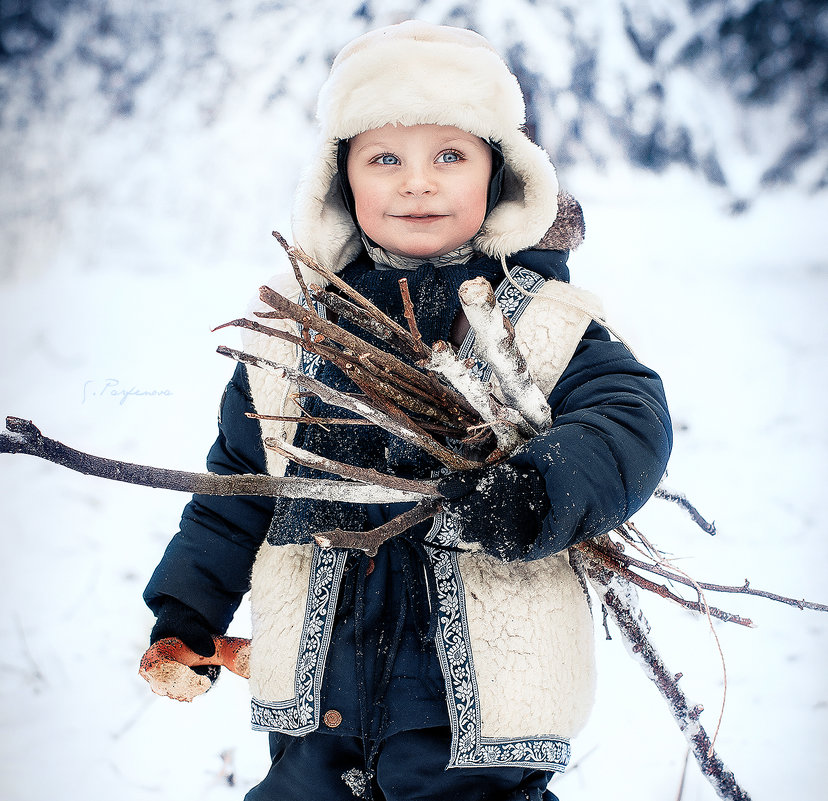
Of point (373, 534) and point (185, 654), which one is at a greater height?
point (373, 534)

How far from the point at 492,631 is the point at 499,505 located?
0.78 feet

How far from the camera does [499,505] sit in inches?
27.4

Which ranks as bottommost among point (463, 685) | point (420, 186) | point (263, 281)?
point (463, 685)

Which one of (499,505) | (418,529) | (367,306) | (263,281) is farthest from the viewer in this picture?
(263,281)

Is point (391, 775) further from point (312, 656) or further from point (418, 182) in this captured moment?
point (418, 182)

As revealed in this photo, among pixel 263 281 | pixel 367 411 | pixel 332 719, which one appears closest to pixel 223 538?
pixel 332 719

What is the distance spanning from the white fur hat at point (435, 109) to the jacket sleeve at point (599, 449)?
0.75 ft

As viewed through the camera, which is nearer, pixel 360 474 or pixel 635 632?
Answer: pixel 360 474

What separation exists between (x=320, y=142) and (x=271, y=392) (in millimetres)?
344

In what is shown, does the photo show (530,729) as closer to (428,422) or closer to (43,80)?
(428,422)

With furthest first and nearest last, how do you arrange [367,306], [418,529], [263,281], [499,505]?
[263,281] → [418,529] → [367,306] → [499,505]

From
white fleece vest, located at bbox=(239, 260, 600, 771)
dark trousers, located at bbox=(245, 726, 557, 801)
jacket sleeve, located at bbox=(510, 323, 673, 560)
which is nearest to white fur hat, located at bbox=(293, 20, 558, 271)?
white fleece vest, located at bbox=(239, 260, 600, 771)

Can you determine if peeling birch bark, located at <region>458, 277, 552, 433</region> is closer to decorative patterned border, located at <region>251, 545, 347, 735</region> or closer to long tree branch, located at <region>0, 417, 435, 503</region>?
long tree branch, located at <region>0, 417, 435, 503</region>

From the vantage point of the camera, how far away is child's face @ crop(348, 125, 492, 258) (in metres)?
0.94
